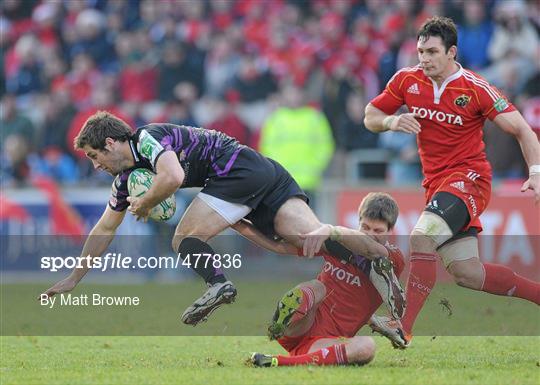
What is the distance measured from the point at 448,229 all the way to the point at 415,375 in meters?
1.54

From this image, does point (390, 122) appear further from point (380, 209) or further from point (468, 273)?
point (468, 273)

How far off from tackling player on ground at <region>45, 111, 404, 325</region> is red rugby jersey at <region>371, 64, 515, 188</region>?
111 cm

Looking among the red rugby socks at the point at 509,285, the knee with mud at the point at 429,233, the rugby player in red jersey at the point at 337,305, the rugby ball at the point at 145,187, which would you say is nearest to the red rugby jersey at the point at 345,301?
the rugby player in red jersey at the point at 337,305

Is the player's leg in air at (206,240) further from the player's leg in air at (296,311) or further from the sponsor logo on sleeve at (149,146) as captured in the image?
the sponsor logo on sleeve at (149,146)

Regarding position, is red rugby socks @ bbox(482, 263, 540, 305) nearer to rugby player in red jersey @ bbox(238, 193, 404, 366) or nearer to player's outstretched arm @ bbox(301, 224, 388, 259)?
rugby player in red jersey @ bbox(238, 193, 404, 366)

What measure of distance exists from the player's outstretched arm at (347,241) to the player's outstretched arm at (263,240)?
39 centimetres

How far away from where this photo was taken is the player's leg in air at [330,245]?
25.7 feet

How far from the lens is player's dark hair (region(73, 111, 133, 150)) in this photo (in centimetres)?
812

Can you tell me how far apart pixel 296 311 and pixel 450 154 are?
1984mm

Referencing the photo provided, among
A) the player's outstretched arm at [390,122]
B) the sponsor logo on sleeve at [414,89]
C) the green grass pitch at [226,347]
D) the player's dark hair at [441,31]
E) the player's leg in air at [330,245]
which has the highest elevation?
the player's dark hair at [441,31]

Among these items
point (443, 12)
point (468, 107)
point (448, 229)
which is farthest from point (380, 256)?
point (443, 12)

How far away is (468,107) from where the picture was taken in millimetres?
8625

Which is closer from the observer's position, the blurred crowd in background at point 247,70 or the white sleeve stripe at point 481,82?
the white sleeve stripe at point 481,82

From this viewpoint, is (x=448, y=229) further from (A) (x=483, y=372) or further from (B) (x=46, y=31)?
(B) (x=46, y=31)
